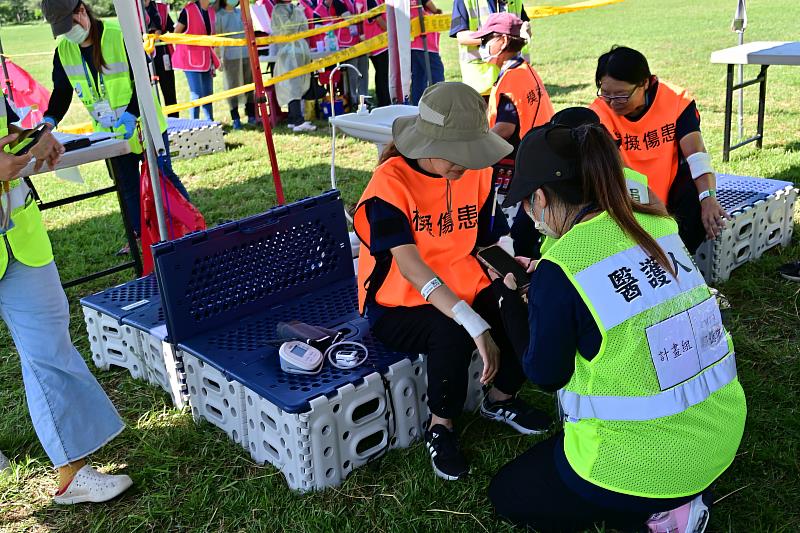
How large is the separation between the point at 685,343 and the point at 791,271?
2.73 metres

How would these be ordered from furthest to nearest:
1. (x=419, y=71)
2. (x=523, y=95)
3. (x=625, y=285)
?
(x=419, y=71)
(x=523, y=95)
(x=625, y=285)

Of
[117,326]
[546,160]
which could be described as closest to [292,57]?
[117,326]

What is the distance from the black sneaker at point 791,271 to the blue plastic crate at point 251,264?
97.3 inches

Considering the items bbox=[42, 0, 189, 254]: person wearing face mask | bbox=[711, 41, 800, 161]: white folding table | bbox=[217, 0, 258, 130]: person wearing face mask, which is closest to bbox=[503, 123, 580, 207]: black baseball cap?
bbox=[42, 0, 189, 254]: person wearing face mask

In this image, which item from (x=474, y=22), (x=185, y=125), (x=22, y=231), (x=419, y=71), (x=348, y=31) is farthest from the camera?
(x=348, y=31)

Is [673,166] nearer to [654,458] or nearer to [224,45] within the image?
[654,458]

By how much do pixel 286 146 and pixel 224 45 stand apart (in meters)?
1.83

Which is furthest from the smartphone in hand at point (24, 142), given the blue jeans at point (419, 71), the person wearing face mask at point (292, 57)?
the person wearing face mask at point (292, 57)

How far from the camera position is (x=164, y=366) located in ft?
11.7

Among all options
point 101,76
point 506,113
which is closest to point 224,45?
point 101,76

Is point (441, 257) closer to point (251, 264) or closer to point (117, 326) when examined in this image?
point (251, 264)

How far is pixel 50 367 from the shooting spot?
109 inches

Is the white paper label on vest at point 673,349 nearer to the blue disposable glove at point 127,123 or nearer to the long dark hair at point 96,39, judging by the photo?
the blue disposable glove at point 127,123

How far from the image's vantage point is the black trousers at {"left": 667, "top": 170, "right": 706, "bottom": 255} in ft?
13.3
